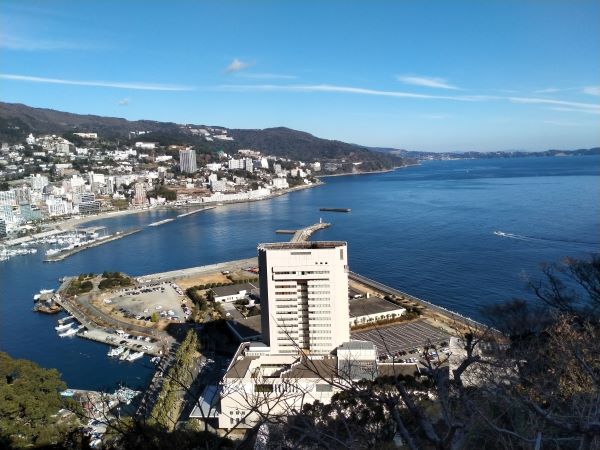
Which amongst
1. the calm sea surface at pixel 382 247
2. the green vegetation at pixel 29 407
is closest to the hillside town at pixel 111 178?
the calm sea surface at pixel 382 247

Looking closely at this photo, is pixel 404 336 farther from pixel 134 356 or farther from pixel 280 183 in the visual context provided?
pixel 280 183

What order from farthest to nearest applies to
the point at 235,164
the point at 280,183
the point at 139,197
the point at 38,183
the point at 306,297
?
the point at 235,164 → the point at 280,183 → the point at 139,197 → the point at 38,183 → the point at 306,297

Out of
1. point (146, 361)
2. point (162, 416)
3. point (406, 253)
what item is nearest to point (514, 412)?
point (162, 416)

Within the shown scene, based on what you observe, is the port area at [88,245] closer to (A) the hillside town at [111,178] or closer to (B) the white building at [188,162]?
(A) the hillside town at [111,178]

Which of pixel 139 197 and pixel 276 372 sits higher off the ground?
pixel 139 197

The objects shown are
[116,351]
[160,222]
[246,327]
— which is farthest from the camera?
[160,222]

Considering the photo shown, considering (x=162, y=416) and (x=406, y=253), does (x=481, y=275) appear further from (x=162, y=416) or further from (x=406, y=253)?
(x=162, y=416)

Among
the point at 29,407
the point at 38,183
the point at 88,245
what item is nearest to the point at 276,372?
the point at 29,407
